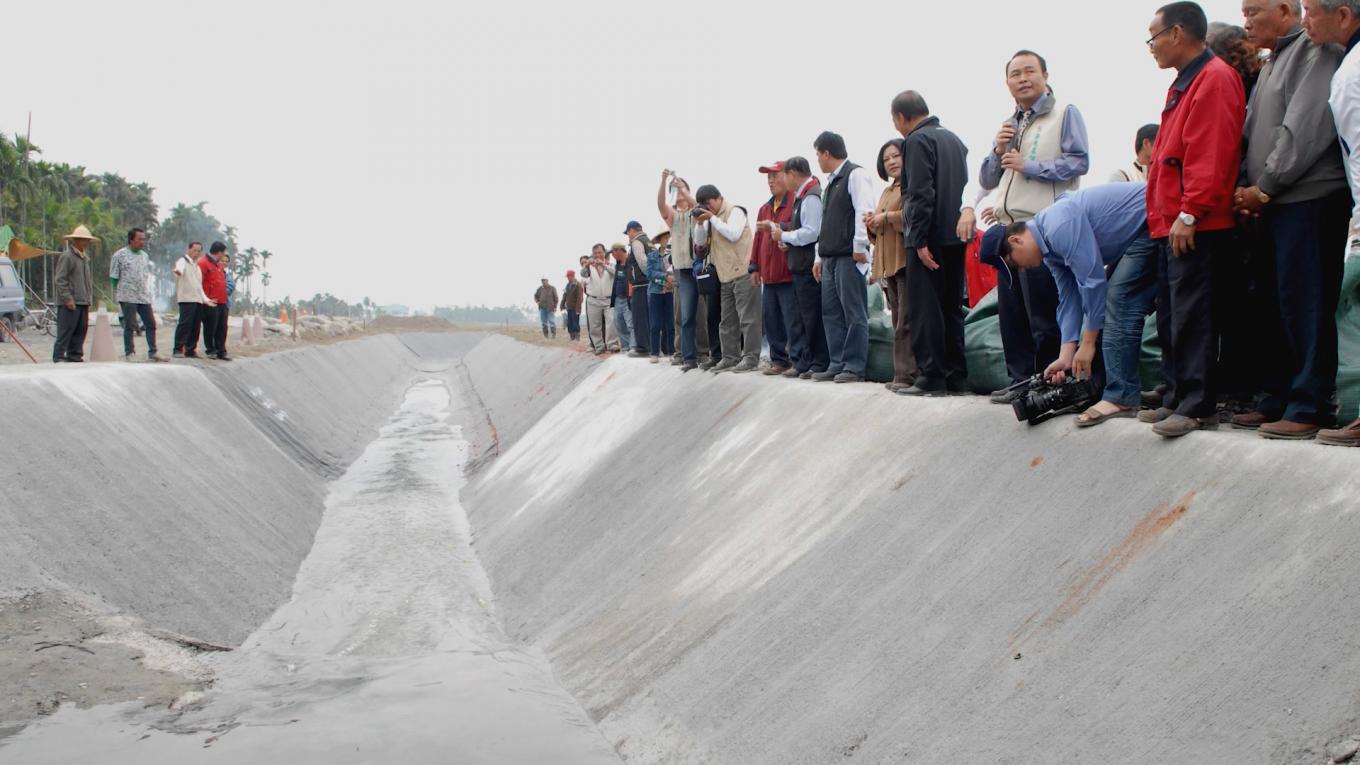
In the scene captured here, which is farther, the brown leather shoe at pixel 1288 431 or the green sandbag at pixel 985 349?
the green sandbag at pixel 985 349

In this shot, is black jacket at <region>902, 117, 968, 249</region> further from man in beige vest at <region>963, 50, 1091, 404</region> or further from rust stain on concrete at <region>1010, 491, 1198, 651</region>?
rust stain on concrete at <region>1010, 491, 1198, 651</region>

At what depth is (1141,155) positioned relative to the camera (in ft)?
23.1

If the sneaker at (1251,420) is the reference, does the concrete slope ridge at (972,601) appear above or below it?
below

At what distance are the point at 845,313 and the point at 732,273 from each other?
220cm

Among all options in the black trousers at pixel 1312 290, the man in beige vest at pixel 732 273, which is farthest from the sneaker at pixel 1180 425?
the man in beige vest at pixel 732 273

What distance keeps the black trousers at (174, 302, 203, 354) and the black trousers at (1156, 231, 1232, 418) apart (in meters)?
15.2

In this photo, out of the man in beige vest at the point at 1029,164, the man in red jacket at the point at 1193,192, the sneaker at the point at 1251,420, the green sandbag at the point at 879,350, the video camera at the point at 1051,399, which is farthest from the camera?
the green sandbag at the point at 879,350

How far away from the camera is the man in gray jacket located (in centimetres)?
427

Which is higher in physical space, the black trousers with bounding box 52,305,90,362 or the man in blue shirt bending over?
the man in blue shirt bending over

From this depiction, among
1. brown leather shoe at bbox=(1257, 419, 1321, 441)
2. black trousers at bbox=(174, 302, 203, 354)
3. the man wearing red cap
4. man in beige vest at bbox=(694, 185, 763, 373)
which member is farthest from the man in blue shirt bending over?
black trousers at bbox=(174, 302, 203, 354)

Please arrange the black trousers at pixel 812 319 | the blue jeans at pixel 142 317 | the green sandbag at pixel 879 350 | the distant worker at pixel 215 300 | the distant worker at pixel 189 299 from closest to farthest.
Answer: the green sandbag at pixel 879 350 < the black trousers at pixel 812 319 < the blue jeans at pixel 142 317 < the distant worker at pixel 189 299 < the distant worker at pixel 215 300

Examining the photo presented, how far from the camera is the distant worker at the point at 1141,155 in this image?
6981mm

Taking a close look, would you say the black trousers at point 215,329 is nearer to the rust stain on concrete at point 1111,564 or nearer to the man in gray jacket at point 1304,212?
the rust stain on concrete at point 1111,564

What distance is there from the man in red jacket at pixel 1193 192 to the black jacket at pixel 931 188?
2.08 meters
